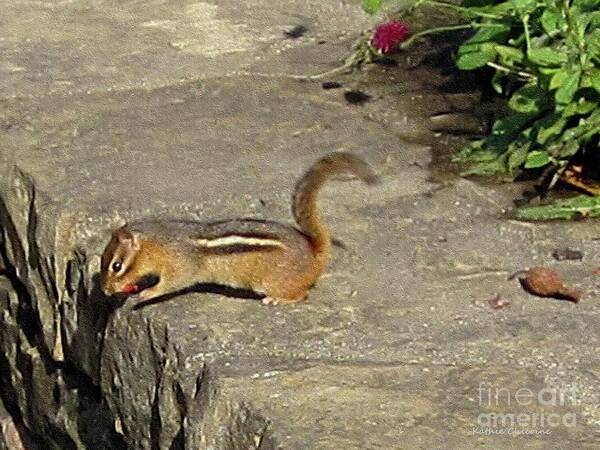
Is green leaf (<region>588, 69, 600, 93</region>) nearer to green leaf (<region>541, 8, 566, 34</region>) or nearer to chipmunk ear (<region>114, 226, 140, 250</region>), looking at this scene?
green leaf (<region>541, 8, 566, 34</region>)

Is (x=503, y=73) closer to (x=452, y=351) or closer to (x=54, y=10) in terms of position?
(x=452, y=351)

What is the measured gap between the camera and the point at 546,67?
427cm

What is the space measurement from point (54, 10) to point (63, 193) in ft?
5.16

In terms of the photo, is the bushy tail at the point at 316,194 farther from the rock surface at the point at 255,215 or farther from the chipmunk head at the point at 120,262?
the chipmunk head at the point at 120,262

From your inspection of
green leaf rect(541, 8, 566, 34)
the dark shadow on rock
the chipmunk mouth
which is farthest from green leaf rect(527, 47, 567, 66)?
the chipmunk mouth

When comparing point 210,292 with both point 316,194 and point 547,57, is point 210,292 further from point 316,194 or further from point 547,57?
point 547,57

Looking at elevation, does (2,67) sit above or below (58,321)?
above

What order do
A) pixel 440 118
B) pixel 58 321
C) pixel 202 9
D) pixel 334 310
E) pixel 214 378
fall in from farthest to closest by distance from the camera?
pixel 202 9 < pixel 440 118 < pixel 58 321 < pixel 334 310 < pixel 214 378

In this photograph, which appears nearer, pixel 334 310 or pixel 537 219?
pixel 334 310

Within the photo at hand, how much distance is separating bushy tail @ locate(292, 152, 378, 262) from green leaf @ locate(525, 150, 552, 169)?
0.62m

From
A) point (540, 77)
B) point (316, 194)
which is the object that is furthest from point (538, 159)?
point (316, 194)

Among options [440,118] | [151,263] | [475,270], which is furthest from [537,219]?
[151,263]

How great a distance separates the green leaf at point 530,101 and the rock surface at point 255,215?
0.77 ft

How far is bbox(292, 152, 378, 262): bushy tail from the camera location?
397cm
